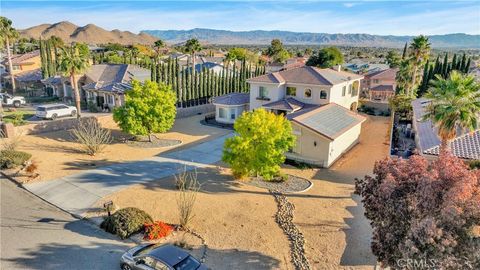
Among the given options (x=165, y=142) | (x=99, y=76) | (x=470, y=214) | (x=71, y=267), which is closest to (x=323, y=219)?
(x=470, y=214)

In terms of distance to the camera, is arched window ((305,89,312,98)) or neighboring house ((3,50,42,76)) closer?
arched window ((305,89,312,98))

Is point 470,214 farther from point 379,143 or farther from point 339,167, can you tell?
point 379,143

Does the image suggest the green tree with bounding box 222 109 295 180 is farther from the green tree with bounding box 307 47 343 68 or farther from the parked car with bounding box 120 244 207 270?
the green tree with bounding box 307 47 343 68

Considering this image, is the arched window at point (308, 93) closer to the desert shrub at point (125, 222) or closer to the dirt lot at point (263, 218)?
the dirt lot at point (263, 218)

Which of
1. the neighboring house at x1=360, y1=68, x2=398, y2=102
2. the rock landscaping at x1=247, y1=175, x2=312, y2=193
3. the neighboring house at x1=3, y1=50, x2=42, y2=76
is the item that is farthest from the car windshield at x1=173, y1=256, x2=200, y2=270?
the neighboring house at x1=3, y1=50, x2=42, y2=76

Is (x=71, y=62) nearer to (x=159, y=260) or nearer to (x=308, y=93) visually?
(x=308, y=93)

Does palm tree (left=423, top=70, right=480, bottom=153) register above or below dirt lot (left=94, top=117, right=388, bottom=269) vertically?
above

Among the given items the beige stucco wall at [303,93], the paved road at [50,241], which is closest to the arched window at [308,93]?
the beige stucco wall at [303,93]
